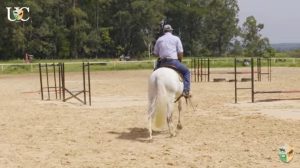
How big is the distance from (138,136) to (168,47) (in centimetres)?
172

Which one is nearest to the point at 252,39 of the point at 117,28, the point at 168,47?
the point at 117,28

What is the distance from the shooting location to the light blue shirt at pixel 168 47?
34.2ft

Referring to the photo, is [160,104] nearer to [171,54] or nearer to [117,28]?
[171,54]

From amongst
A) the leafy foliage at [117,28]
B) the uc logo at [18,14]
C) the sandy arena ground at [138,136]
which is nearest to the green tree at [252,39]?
the leafy foliage at [117,28]

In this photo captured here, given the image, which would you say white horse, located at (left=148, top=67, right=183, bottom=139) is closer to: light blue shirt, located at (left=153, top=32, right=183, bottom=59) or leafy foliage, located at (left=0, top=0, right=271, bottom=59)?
light blue shirt, located at (left=153, top=32, right=183, bottom=59)

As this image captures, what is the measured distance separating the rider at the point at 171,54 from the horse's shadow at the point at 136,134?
3.46 feet

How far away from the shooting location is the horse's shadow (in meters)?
10.0

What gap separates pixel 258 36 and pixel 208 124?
222ft

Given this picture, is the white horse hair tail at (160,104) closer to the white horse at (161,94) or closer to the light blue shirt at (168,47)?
the white horse at (161,94)

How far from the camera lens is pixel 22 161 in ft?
26.9

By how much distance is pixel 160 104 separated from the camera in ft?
32.1

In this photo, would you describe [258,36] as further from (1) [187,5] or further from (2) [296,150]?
(2) [296,150]

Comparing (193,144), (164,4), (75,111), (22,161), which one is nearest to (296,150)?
(193,144)

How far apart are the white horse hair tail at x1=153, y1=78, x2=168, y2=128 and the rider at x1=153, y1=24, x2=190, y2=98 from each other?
0.68 metres
